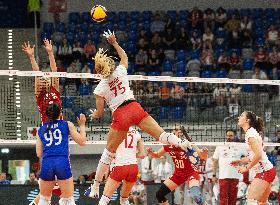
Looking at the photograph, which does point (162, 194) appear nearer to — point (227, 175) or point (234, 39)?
point (227, 175)

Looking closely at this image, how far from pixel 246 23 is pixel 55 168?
58.6 ft

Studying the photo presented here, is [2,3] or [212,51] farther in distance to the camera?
[2,3]

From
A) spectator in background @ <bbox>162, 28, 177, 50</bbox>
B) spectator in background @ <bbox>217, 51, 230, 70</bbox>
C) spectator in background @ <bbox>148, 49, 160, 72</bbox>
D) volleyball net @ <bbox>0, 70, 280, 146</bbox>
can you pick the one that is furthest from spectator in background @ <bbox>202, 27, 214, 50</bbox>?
volleyball net @ <bbox>0, 70, 280, 146</bbox>

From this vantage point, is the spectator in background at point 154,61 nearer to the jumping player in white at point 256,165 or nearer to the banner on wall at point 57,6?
the banner on wall at point 57,6

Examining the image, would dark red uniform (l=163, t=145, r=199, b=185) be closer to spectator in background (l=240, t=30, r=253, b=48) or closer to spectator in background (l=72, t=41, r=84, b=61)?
spectator in background (l=72, t=41, r=84, b=61)

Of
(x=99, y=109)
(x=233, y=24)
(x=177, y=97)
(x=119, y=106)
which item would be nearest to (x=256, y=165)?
(x=119, y=106)

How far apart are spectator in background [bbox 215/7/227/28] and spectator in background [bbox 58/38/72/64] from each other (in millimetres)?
5183

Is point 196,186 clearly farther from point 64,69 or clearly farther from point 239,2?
point 239,2

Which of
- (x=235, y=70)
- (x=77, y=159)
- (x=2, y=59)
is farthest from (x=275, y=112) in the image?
(x=2, y=59)

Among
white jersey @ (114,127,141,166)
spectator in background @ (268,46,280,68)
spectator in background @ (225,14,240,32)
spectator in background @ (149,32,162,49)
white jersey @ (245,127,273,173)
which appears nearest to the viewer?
white jersey @ (245,127,273,173)

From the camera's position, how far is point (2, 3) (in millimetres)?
31438

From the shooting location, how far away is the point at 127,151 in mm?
14094

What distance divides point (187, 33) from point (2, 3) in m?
7.74

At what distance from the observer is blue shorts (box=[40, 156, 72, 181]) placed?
11.6 meters
